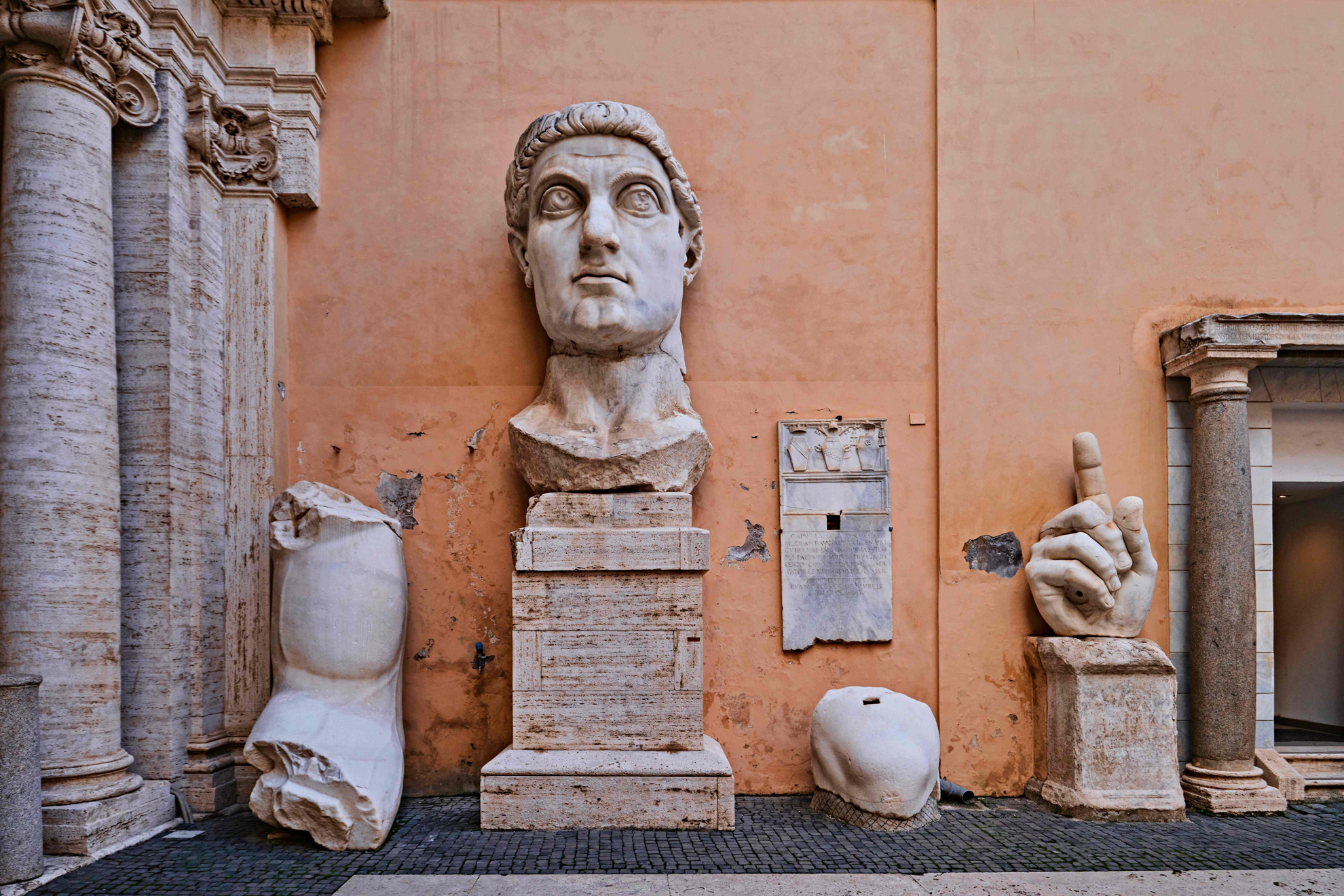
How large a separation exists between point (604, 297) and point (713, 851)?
2.25 m

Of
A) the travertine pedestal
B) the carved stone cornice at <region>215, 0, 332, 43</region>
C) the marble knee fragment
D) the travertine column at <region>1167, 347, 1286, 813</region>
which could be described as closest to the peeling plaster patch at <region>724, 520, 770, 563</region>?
the travertine pedestal

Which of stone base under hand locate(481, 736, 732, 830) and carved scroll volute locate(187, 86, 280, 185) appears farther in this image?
carved scroll volute locate(187, 86, 280, 185)

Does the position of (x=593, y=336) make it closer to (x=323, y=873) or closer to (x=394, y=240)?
(x=394, y=240)

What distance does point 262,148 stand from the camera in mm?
4500

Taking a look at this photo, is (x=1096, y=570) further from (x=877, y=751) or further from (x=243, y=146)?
(x=243, y=146)

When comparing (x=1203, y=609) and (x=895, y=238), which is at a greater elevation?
(x=895, y=238)

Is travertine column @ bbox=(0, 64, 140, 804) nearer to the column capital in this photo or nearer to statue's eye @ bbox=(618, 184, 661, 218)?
statue's eye @ bbox=(618, 184, 661, 218)

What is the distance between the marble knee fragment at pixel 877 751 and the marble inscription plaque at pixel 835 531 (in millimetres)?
424

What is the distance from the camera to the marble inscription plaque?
4551mm

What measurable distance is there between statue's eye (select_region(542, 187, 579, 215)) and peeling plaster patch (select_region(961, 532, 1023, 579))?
2.46m

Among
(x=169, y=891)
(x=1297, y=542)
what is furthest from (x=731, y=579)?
(x=1297, y=542)

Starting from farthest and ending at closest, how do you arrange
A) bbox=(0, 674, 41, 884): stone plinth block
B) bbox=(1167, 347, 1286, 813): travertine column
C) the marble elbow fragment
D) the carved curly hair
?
bbox=(1167, 347, 1286, 813): travertine column → the carved curly hair → the marble elbow fragment → bbox=(0, 674, 41, 884): stone plinth block

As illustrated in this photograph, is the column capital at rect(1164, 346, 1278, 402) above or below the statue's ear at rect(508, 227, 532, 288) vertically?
below

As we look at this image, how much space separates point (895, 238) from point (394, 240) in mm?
2501
